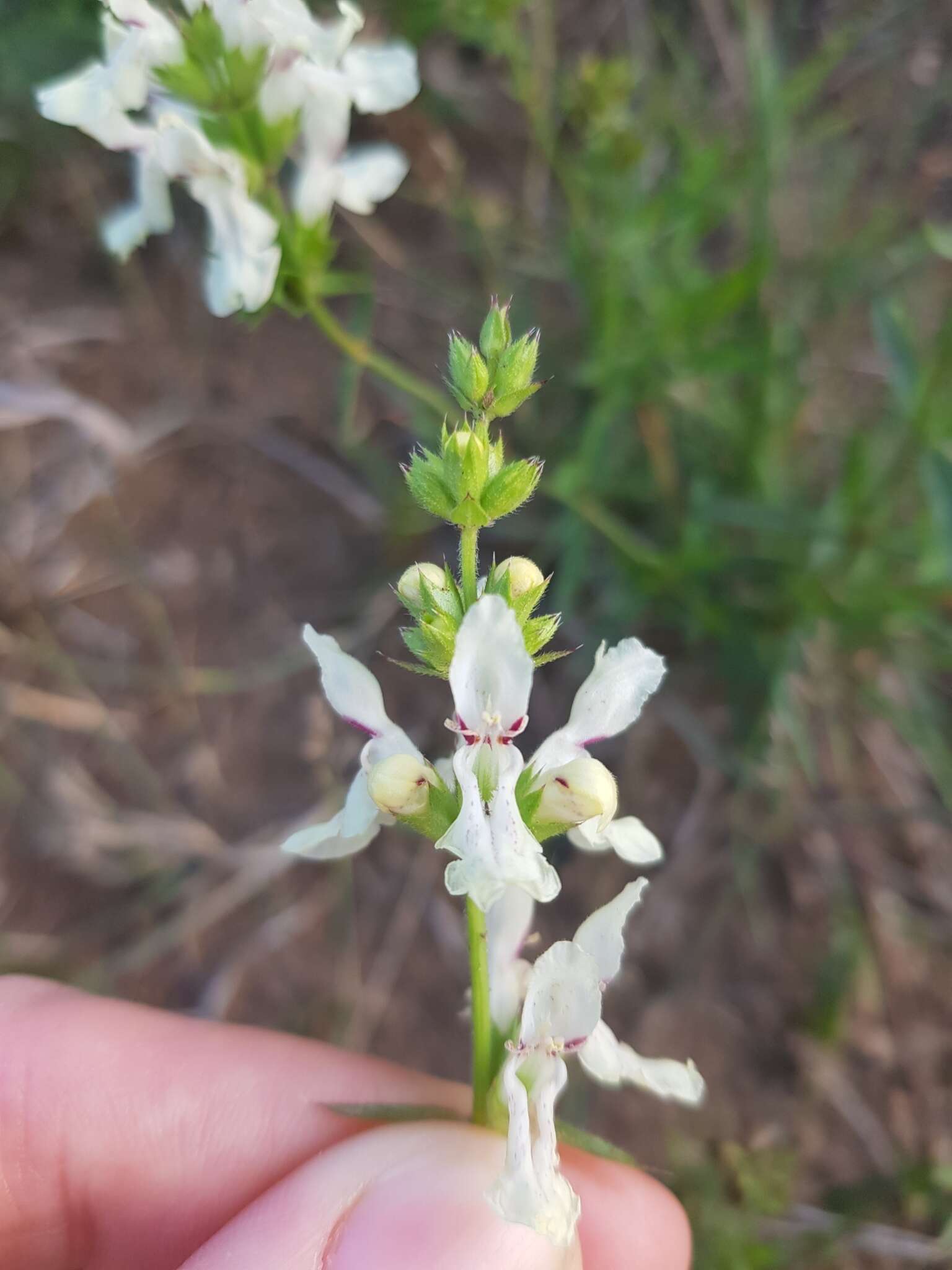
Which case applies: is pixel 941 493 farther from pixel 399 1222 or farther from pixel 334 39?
pixel 399 1222

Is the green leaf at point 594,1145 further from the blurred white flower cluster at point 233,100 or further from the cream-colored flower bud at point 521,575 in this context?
the blurred white flower cluster at point 233,100

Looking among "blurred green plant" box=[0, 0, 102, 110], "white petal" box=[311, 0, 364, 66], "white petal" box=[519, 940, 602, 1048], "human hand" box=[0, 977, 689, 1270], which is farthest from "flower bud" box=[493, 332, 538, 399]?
"blurred green plant" box=[0, 0, 102, 110]

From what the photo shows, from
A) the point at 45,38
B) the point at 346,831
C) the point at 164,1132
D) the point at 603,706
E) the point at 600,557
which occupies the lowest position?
the point at 164,1132

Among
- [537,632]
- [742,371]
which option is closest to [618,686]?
[537,632]

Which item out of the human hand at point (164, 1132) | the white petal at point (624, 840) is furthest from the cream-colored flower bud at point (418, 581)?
the human hand at point (164, 1132)

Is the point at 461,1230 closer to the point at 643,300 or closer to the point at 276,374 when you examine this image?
the point at 643,300

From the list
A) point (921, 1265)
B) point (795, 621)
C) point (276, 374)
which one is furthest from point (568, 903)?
point (276, 374)
